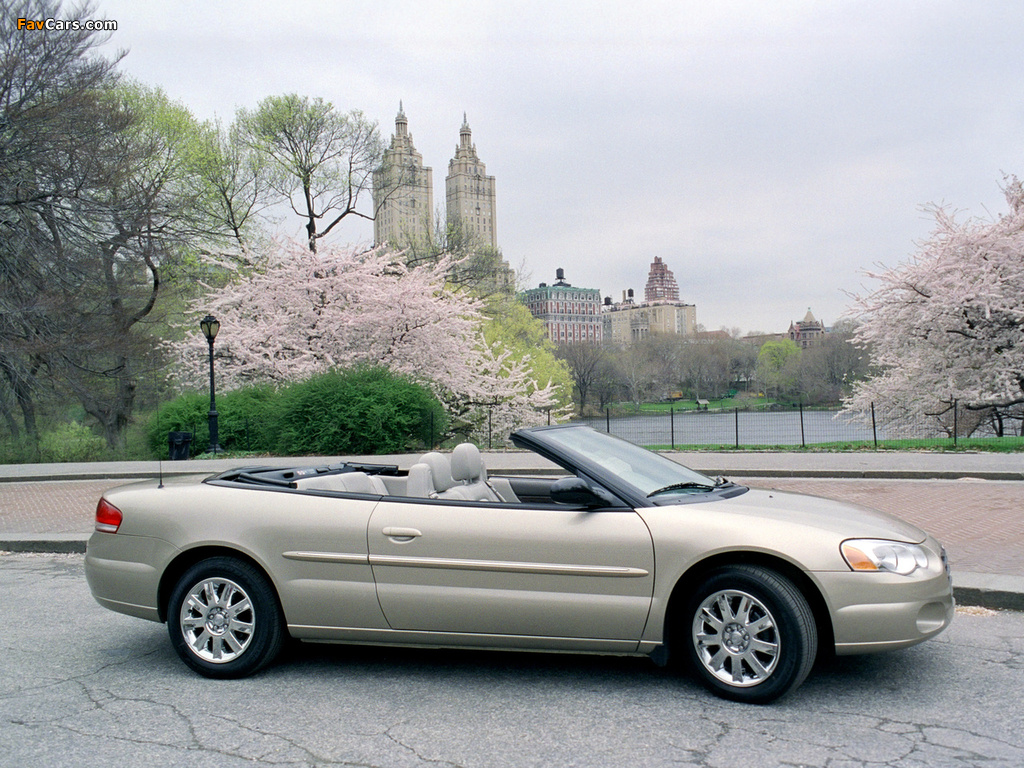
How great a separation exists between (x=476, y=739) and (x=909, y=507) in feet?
28.5

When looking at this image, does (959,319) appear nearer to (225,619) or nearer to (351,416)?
(351,416)

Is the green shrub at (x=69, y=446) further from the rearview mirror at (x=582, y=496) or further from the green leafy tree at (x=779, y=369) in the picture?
the green leafy tree at (x=779, y=369)

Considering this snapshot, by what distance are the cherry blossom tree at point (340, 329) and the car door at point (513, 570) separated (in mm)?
21898

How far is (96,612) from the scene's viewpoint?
6.55 metres

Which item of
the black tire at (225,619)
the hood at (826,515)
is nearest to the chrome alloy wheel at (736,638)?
the hood at (826,515)

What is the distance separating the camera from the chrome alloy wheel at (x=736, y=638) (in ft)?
13.7

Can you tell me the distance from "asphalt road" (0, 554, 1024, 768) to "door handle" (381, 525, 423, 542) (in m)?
0.81

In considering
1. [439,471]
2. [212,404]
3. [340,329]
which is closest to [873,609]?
[439,471]

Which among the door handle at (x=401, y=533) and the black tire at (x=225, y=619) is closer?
the door handle at (x=401, y=533)

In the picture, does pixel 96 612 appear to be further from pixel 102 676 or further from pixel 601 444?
pixel 601 444

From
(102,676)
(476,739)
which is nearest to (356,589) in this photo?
(476,739)

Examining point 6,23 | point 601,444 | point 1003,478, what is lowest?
point 1003,478

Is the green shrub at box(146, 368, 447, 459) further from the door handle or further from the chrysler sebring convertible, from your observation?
the door handle

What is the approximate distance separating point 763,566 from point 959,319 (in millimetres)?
25534
